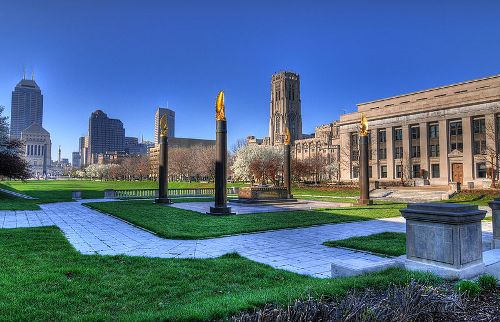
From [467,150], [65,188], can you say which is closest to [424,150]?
[467,150]

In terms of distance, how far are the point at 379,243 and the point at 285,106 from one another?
13055 cm

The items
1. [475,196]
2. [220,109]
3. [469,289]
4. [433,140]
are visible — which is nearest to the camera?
[469,289]

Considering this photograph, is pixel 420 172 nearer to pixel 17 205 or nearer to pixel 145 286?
pixel 17 205

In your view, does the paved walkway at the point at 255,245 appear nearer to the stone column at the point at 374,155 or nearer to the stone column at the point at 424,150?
the stone column at the point at 424,150

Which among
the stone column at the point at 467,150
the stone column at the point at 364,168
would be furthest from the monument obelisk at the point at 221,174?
the stone column at the point at 467,150

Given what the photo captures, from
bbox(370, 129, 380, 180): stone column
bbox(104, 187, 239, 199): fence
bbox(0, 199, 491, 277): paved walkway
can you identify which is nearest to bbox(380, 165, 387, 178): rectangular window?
bbox(370, 129, 380, 180): stone column

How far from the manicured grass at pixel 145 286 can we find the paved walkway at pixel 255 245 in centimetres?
76

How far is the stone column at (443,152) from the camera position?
53.2 m

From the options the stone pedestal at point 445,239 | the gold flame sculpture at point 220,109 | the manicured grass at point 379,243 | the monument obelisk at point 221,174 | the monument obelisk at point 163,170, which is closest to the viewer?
the stone pedestal at point 445,239

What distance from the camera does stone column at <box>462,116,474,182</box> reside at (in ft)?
166

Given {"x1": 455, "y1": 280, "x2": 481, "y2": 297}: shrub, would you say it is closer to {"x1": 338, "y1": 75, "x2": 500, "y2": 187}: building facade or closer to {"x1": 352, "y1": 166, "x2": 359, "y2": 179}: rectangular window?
{"x1": 338, "y1": 75, "x2": 500, "y2": 187}: building facade

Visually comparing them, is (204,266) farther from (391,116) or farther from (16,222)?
(391,116)

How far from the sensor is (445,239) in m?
5.68

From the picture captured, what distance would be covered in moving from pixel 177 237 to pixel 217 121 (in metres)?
8.92
